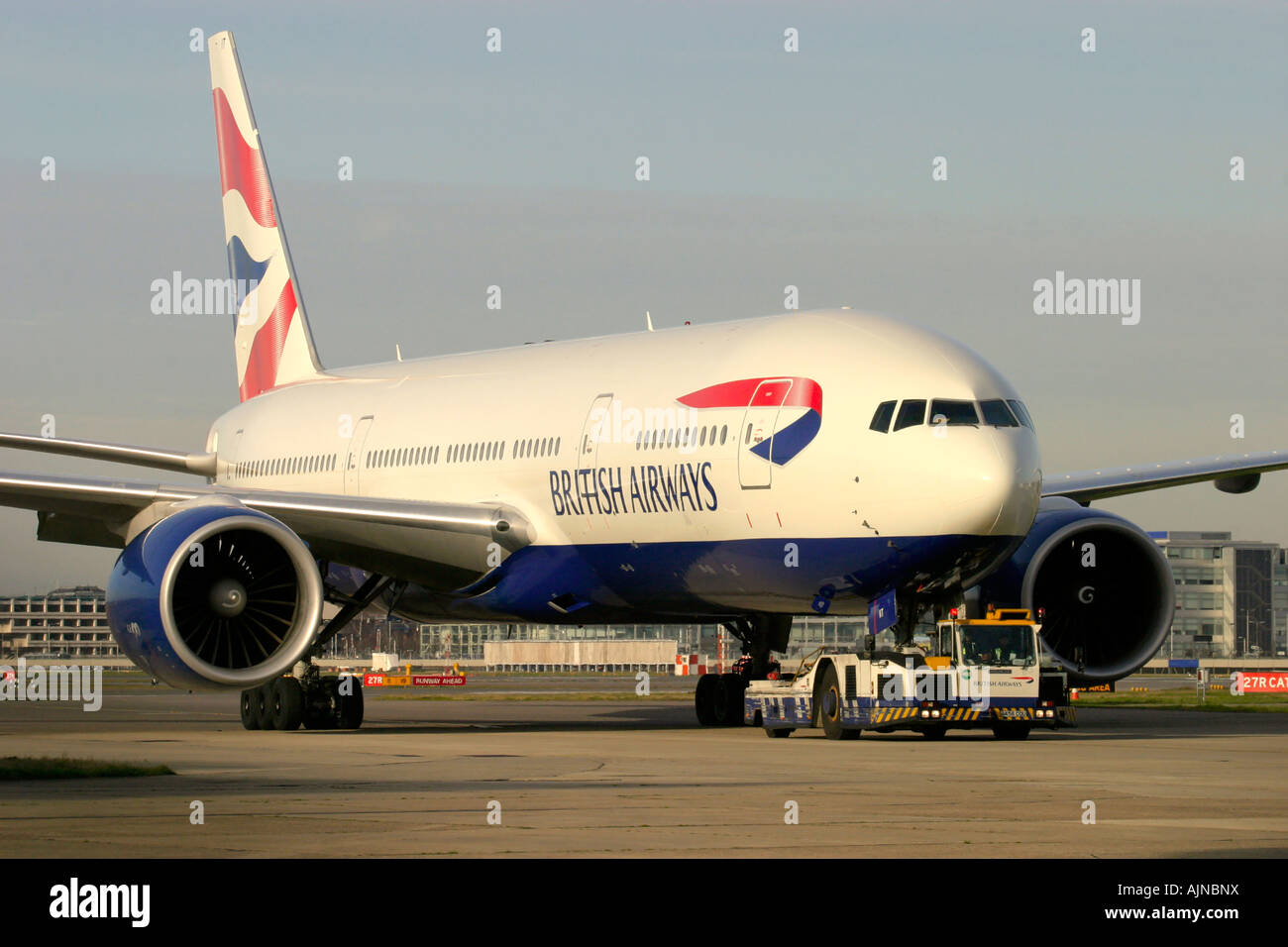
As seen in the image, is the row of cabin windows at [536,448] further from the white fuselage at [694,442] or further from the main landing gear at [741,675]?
the main landing gear at [741,675]

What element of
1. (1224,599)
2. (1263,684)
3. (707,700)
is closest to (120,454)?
(707,700)

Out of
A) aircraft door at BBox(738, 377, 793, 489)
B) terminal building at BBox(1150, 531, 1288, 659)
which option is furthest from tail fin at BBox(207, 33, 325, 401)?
terminal building at BBox(1150, 531, 1288, 659)

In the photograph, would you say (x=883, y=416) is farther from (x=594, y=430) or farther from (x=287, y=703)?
(x=287, y=703)

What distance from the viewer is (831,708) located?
19.8 meters

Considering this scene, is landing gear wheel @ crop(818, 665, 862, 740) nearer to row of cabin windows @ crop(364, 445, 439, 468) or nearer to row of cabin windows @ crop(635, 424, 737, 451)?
row of cabin windows @ crop(635, 424, 737, 451)

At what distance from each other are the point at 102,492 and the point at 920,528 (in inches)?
375

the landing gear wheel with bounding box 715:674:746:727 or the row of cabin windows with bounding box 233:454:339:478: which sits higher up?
the row of cabin windows with bounding box 233:454:339:478

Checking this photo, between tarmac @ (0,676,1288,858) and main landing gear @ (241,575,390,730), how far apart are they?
148 cm

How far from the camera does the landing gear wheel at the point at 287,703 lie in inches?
931

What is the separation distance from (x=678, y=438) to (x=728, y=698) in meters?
5.06

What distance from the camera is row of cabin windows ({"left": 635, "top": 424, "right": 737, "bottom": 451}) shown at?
20.3 metres

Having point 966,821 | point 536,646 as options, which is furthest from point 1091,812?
point 536,646
